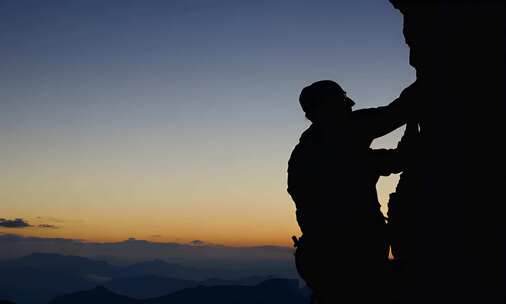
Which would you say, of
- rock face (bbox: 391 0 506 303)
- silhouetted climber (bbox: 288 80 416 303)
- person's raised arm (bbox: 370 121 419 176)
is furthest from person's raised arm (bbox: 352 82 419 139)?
rock face (bbox: 391 0 506 303)

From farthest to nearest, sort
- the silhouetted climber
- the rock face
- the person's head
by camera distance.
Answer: the person's head → the silhouetted climber → the rock face

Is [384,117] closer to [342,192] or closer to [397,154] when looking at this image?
[397,154]

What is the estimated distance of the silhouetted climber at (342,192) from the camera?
10.9 metres

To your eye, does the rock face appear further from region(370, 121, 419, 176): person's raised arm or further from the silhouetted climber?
the silhouetted climber

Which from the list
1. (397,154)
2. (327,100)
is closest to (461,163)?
(397,154)

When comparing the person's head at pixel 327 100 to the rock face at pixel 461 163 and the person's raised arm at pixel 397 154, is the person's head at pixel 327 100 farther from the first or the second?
the rock face at pixel 461 163

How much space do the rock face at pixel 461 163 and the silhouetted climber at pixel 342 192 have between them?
1.05 metres

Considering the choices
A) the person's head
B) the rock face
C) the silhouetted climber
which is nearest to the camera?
the rock face

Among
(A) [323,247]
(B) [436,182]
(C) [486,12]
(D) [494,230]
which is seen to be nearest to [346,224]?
(A) [323,247]

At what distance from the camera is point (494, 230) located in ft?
28.5

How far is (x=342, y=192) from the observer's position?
11.2m

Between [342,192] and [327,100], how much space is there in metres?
2.11

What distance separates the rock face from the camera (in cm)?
877

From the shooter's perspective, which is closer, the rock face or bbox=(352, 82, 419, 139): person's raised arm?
the rock face
